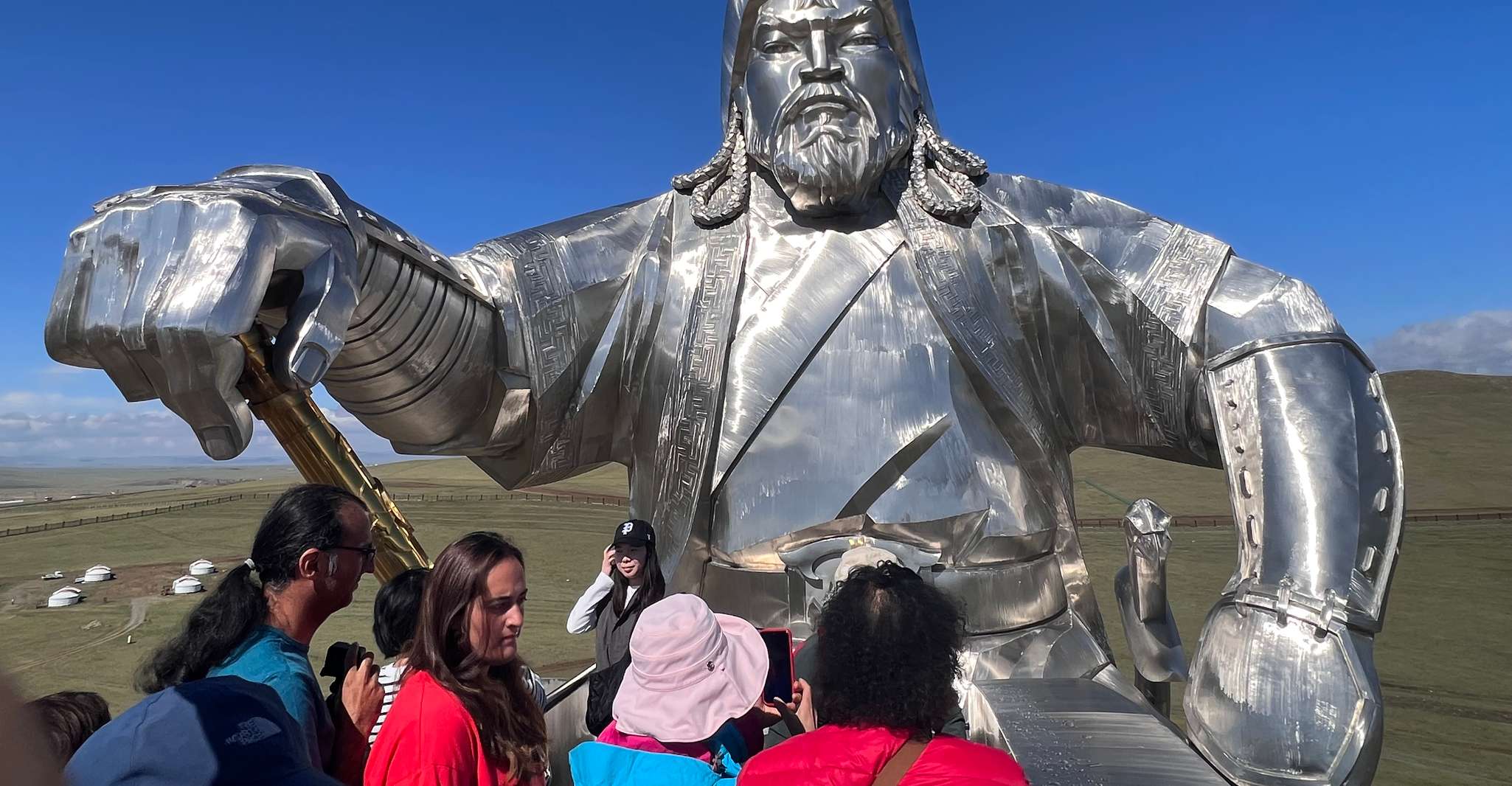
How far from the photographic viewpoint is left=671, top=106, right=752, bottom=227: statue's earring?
269cm

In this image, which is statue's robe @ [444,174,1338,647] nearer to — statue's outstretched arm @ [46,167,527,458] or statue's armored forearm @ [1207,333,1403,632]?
statue's armored forearm @ [1207,333,1403,632]

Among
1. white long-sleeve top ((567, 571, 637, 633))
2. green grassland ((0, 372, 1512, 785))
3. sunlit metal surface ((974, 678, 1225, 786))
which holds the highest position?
white long-sleeve top ((567, 571, 637, 633))

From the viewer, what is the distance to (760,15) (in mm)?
2648

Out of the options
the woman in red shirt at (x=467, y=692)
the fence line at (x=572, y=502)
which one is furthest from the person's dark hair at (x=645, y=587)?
the fence line at (x=572, y=502)

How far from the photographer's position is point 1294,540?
2096 mm

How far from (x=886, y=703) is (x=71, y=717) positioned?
1580 mm

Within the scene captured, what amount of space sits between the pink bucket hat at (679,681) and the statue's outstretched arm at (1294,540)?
1102 millimetres

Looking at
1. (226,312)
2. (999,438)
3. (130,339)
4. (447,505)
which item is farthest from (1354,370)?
(447,505)

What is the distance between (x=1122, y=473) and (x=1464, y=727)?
14.2m

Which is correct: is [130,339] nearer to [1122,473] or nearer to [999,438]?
[999,438]

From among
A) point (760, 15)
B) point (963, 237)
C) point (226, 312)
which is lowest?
point (226, 312)

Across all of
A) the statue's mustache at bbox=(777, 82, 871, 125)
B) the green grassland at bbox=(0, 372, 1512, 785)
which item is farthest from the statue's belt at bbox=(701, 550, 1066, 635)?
the green grassland at bbox=(0, 372, 1512, 785)

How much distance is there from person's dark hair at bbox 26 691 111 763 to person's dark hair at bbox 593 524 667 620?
1.15 m

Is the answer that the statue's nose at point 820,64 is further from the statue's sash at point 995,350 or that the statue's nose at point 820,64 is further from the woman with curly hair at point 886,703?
the woman with curly hair at point 886,703
